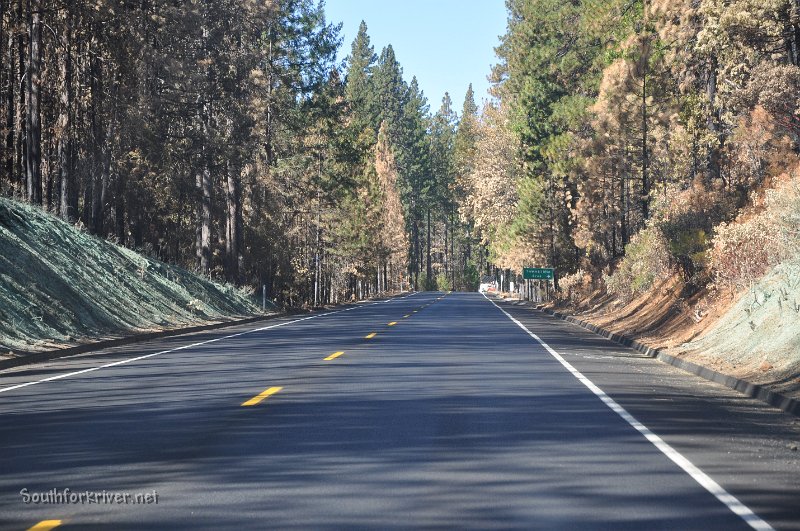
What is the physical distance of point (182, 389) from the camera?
52.6 ft

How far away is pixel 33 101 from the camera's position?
109 feet

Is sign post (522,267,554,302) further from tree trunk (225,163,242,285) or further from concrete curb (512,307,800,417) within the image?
concrete curb (512,307,800,417)

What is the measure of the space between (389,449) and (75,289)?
22322 mm

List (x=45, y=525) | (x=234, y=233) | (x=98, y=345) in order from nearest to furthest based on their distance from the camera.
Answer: (x=45, y=525) < (x=98, y=345) < (x=234, y=233)

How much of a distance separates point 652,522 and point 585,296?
49.0 m

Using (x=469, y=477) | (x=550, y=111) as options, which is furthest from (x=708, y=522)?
(x=550, y=111)

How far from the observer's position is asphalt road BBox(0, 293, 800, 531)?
7.78 m

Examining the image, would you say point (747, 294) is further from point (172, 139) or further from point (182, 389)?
point (172, 139)

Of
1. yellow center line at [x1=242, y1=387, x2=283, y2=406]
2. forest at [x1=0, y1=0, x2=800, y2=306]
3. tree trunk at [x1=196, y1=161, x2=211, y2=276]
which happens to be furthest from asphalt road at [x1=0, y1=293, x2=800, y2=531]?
tree trunk at [x1=196, y1=161, x2=211, y2=276]

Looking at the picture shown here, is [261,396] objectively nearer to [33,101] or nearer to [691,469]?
[691,469]

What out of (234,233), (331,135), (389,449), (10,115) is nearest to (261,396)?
(389,449)

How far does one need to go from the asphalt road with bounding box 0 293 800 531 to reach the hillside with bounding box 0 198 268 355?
665 cm

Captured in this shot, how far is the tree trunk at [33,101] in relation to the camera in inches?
1312

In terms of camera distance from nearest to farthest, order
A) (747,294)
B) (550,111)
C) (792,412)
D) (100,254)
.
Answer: (792,412) < (747,294) < (100,254) < (550,111)
